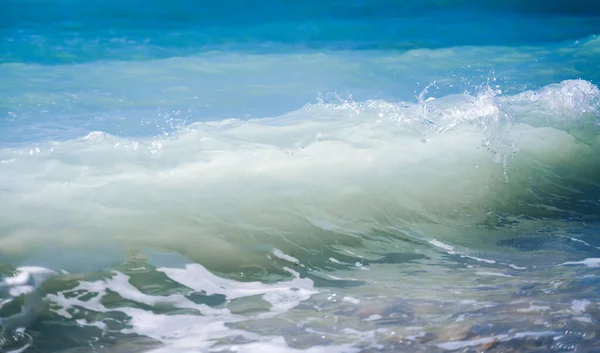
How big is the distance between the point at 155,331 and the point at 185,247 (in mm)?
774

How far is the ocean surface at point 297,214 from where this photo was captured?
214 cm

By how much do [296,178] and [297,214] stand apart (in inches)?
18.8

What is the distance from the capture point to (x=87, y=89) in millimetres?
7020

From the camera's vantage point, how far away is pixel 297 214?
3.40 m

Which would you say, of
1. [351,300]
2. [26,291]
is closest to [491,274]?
→ [351,300]

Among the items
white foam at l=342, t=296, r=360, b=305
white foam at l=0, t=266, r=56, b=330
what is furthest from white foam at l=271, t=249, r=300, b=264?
white foam at l=0, t=266, r=56, b=330

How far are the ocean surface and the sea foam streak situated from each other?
15 mm

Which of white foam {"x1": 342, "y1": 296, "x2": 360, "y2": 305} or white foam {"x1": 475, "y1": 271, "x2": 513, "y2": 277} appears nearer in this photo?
white foam {"x1": 342, "y1": 296, "x2": 360, "y2": 305}

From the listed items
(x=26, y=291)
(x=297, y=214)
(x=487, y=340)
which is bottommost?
(x=487, y=340)

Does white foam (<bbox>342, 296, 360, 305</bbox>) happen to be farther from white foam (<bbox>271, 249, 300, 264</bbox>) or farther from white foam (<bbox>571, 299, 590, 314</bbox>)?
white foam (<bbox>571, 299, 590, 314</bbox>)

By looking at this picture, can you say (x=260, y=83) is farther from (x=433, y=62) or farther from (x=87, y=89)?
(x=433, y=62)

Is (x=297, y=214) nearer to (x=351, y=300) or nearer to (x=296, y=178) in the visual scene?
(x=296, y=178)

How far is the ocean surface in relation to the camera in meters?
2.14

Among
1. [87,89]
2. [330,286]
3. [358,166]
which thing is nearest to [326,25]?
[87,89]
